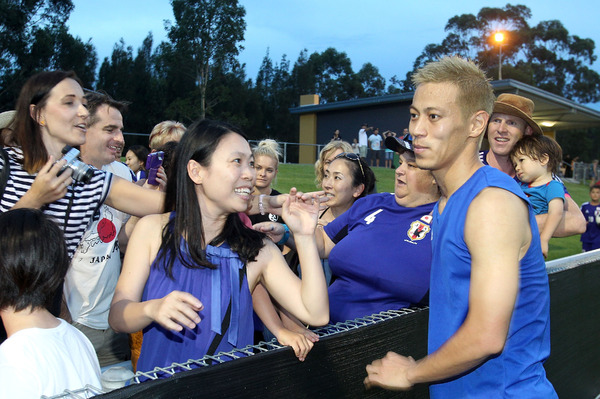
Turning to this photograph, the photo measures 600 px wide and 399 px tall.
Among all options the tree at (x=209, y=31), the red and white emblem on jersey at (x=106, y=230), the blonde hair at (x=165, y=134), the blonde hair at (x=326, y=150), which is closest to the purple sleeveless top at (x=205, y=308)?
the red and white emblem on jersey at (x=106, y=230)

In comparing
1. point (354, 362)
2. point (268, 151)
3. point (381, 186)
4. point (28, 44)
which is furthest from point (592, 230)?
point (28, 44)

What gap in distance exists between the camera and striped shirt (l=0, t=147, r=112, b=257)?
2904 mm

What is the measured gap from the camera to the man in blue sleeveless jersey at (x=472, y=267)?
1.73 m

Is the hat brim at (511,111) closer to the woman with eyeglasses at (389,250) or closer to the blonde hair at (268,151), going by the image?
the woman with eyeglasses at (389,250)

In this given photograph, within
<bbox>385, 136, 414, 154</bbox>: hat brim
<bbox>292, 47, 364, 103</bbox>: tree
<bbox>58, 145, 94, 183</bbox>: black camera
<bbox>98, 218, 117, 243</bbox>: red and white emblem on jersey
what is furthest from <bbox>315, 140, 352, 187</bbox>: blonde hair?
<bbox>292, 47, 364, 103</bbox>: tree

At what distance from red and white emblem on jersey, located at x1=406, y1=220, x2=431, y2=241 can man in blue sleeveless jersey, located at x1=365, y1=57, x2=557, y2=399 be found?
1.03 metres

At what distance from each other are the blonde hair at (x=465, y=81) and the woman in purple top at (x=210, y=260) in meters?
0.86

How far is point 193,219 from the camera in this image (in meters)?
2.58

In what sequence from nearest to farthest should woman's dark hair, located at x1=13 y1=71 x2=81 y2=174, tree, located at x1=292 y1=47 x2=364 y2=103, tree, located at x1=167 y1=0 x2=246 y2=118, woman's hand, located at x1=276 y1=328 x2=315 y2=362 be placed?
woman's hand, located at x1=276 y1=328 x2=315 y2=362 → woman's dark hair, located at x1=13 y1=71 x2=81 y2=174 → tree, located at x1=167 y1=0 x2=246 y2=118 → tree, located at x1=292 y1=47 x2=364 y2=103

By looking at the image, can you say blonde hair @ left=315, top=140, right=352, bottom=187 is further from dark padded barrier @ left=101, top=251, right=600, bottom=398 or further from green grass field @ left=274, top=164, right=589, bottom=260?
green grass field @ left=274, top=164, right=589, bottom=260

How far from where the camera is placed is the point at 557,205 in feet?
14.5

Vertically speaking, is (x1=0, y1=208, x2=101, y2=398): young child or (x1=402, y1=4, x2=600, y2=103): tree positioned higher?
(x1=402, y1=4, x2=600, y2=103): tree

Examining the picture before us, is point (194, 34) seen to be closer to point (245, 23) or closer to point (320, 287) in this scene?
point (245, 23)

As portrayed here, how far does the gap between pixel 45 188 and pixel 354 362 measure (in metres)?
1.70
